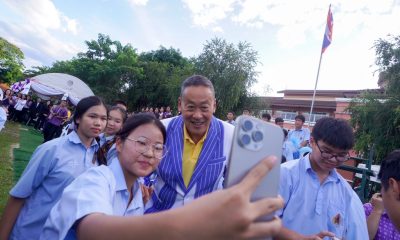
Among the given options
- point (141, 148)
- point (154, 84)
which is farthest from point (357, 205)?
point (154, 84)

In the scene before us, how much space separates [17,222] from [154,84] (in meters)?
27.6

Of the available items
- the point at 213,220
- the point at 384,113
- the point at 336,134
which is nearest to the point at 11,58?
the point at 384,113

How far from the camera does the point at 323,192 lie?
1.94 meters

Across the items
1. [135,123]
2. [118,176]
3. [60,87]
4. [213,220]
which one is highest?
[60,87]

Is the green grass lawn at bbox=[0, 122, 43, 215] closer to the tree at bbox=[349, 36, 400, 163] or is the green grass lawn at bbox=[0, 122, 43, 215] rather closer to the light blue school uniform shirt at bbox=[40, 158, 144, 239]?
the light blue school uniform shirt at bbox=[40, 158, 144, 239]

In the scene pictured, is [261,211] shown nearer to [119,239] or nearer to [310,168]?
[119,239]

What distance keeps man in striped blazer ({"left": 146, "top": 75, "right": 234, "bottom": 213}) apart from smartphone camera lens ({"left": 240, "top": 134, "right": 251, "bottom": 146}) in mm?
1415

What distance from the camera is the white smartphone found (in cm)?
67

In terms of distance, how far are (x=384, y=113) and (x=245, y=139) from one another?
48.2ft

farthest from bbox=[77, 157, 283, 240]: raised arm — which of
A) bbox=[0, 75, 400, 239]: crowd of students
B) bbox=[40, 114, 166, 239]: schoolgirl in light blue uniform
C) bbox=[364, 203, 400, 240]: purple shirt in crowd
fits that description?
bbox=[364, 203, 400, 240]: purple shirt in crowd

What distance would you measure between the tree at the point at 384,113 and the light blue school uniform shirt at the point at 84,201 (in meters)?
13.2

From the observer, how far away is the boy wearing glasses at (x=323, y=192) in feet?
6.11

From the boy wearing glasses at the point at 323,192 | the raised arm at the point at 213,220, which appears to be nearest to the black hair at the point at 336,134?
the boy wearing glasses at the point at 323,192

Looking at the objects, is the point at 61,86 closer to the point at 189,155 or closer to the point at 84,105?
the point at 84,105
